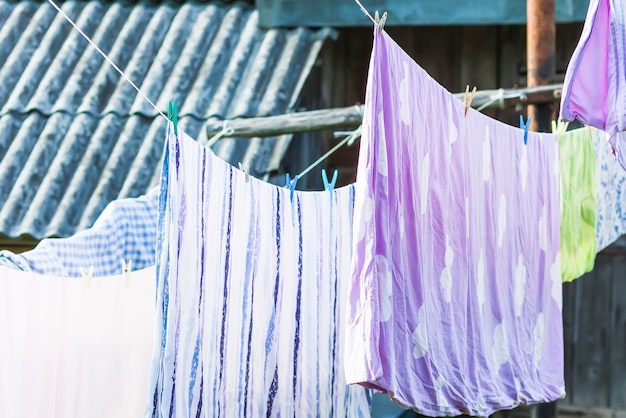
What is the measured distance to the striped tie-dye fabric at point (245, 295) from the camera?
4.62 m

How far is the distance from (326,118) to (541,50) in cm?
128

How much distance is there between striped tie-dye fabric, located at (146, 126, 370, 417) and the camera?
4.62 meters

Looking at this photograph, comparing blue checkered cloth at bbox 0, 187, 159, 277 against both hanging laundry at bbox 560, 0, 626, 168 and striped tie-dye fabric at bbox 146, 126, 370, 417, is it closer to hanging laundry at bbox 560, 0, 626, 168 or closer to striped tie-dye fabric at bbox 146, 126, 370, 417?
striped tie-dye fabric at bbox 146, 126, 370, 417

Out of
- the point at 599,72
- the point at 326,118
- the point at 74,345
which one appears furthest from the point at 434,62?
the point at 74,345

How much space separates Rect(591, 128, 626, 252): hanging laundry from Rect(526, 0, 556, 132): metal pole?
0.31 metres

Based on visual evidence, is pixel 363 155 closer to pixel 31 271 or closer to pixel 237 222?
pixel 237 222

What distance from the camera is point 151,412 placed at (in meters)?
4.52

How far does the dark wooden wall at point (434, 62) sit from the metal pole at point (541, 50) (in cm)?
156

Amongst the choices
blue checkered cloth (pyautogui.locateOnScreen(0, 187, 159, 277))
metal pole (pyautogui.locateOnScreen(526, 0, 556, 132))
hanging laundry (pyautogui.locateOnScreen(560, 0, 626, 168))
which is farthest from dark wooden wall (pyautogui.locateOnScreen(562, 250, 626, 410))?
hanging laundry (pyautogui.locateOnScreen(560, 0, 626, 168))

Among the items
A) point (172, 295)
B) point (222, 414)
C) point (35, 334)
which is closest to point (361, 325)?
point (172, 295)

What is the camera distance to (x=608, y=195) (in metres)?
6.70

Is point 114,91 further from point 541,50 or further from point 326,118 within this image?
point 541,50

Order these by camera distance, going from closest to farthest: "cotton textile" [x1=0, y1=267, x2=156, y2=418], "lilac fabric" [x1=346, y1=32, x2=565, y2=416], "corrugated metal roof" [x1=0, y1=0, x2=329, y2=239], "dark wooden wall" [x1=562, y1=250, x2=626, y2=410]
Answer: "lilac fabric" [x1=346, y1=32, x2=565, y2=416] → "cotton textile" [x1=0, y1=267, x2=156, y2=418] → "corrugated metal roof" [x1=0, y1=0, x2=329, y2=239] → "dark wooden wall" [x1=562, y1=250, x2=626, y2=410]

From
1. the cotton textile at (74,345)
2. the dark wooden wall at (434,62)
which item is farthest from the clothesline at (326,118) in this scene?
the cotton textile at (74,345)
